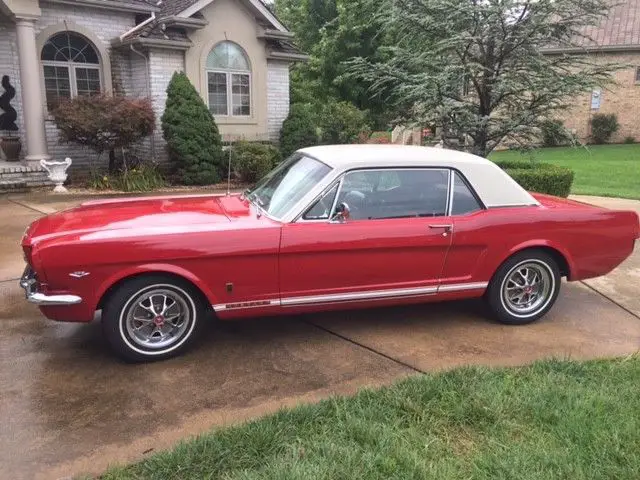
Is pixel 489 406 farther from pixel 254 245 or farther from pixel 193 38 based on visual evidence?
pixel 193 38

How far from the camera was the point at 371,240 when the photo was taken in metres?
4.23

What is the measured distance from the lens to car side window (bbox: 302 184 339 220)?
4168mm

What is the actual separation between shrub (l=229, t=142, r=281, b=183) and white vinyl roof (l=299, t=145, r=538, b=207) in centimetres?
795

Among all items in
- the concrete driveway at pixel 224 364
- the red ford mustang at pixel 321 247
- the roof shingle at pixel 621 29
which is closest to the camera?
the concrete driveway at pixel 224 364

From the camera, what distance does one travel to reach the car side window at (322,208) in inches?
164

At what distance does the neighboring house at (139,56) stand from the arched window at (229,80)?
0.08ft

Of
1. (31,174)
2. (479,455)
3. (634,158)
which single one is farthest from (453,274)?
(634,158)

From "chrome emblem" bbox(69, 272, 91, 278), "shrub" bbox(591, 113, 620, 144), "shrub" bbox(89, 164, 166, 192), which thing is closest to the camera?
"chrome emblem" bbox(69, 272, 91, 278)

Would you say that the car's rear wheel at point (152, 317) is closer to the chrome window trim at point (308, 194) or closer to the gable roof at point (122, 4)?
the chrome window trim at point (308, 194)

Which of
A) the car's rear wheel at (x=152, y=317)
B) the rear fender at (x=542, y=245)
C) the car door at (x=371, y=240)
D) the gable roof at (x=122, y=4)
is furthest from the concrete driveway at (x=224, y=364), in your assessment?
the gable roof at (x=122, y=4)

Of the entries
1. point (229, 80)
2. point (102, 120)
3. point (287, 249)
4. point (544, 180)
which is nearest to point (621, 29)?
point (229, 80)

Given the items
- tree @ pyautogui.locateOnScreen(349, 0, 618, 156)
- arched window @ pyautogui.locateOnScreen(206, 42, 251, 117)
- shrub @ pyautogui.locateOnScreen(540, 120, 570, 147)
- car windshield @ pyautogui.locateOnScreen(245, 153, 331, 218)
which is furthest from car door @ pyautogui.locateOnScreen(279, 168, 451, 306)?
arched window @ pyautogui.locateOnScreen(206, 42, 251, 117)

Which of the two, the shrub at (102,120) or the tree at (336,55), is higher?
the tree at (336,55)

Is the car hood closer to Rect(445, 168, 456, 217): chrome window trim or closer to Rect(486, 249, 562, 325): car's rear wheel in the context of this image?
Rect(445, 168, 456, 217): chrome window trim
